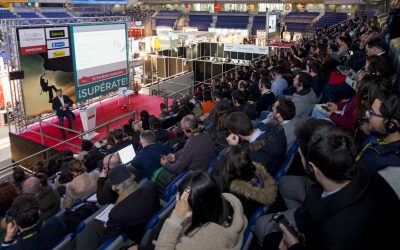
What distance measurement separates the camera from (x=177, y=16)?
37250 millimetres

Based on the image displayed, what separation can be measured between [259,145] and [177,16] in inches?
1431

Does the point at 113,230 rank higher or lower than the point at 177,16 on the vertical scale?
lower

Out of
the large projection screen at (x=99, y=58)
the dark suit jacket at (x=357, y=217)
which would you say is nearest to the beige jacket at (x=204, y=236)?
the dark suit jacket at (x=357, y=217)

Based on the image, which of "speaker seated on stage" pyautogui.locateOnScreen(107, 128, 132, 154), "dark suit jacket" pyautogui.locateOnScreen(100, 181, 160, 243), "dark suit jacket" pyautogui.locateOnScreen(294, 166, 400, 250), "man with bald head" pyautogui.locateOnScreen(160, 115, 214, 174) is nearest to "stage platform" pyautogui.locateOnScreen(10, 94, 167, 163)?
"speaker seated on stage" pyautogui.locateOnScreen(107, 128, 132, 154)

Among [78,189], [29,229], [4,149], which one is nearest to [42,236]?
[29,229]

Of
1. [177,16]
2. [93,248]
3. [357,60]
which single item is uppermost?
[177,16]

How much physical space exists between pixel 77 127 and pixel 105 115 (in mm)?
1248

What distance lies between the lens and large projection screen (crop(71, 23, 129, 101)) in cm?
1082

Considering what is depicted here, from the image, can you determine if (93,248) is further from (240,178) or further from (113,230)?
(240,178)

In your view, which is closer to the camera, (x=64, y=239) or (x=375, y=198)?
(x=375, y=198)

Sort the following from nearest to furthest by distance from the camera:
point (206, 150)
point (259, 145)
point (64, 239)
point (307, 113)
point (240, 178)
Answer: point (240, 178), point (64, 239), point (259, 145), point (206, 150), point (307, 113)

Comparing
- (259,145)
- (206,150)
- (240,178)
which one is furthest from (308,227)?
(206,150)

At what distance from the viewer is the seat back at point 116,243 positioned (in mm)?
2736

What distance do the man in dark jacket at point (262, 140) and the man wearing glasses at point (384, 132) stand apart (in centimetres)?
101
